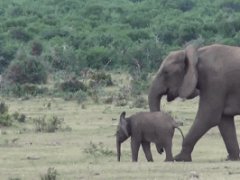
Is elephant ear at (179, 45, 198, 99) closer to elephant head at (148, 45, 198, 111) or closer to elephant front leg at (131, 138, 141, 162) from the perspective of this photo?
elephant head at (148, 45, 198, 111)

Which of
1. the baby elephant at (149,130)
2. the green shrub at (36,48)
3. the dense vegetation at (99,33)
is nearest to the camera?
the baby elephant at (149,130)

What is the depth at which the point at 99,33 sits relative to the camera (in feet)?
171

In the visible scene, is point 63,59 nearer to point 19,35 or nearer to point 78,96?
point 78,96

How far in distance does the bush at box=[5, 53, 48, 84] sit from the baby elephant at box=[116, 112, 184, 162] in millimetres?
18186

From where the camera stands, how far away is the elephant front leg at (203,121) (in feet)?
51.0

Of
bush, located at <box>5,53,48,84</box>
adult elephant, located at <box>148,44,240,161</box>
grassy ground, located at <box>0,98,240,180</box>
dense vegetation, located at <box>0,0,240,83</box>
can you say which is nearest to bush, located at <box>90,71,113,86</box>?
bush, located at <box>5,53,48,84</box>

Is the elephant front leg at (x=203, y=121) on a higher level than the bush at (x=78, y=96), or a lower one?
higher

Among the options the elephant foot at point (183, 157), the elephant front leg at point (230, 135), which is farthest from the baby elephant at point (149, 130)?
the elephant front leg at point (230, 135)

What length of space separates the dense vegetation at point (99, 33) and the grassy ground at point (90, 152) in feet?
33.7

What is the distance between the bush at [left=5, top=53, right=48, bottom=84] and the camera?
1339 inches

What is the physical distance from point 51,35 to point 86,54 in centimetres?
1118

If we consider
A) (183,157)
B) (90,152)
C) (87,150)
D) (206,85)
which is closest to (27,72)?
(87,150)

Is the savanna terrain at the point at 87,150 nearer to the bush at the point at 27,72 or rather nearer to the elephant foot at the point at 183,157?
the elephant foot at the point at 183,157

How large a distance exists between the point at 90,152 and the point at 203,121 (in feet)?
6.71
